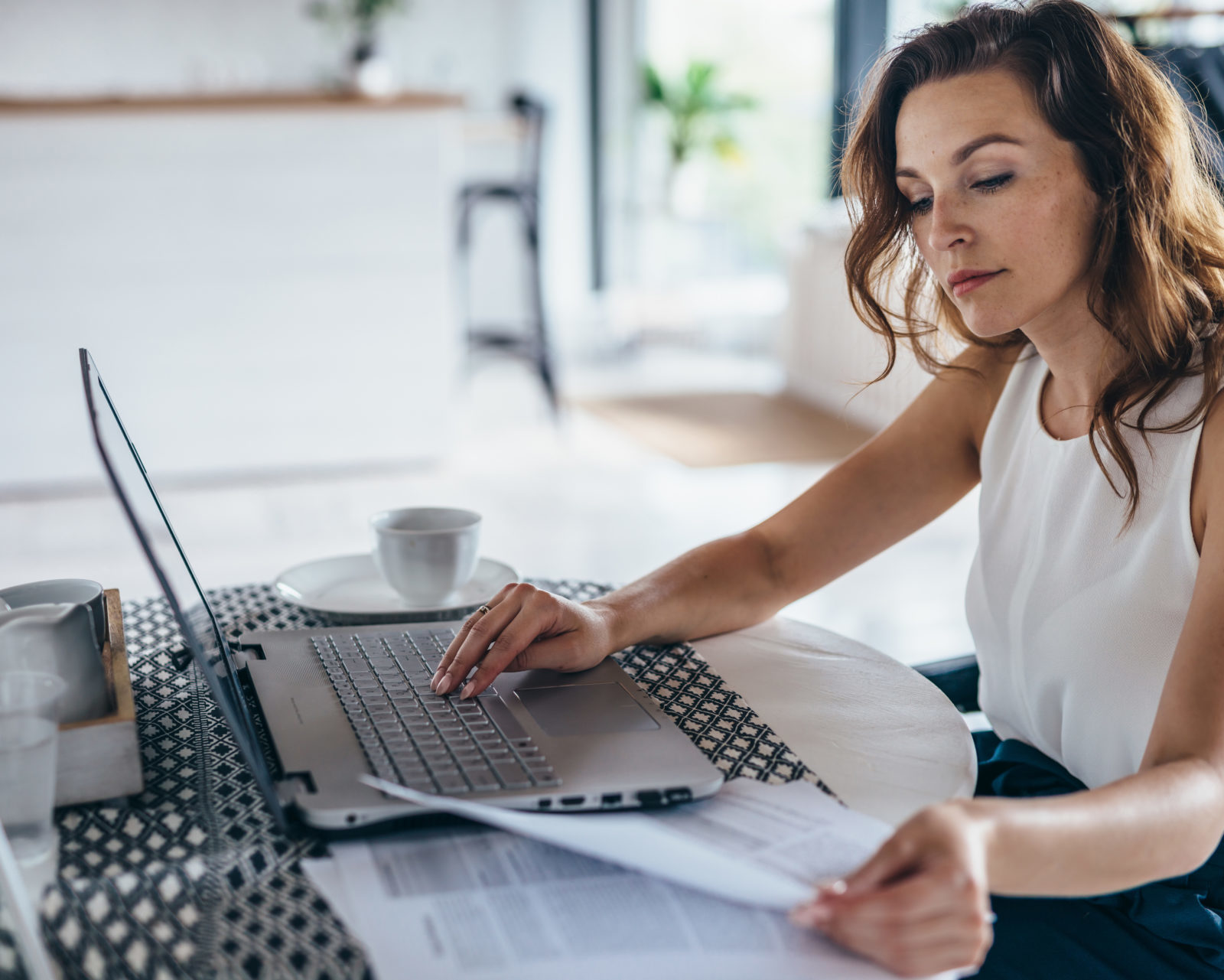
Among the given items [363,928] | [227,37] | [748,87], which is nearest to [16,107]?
[227,37]

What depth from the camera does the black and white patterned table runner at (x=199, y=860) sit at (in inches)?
21.2

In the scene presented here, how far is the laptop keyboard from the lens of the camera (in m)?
0.66

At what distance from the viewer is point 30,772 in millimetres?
606

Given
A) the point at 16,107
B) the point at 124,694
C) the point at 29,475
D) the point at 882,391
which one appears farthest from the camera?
the point at 882,391

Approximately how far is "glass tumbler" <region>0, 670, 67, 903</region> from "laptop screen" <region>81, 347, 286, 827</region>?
8 centimetres

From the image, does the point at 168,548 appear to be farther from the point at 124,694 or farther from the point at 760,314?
the point at 760,314

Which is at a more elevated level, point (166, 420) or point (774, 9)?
point (774, 9)

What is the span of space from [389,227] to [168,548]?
329 centimetres

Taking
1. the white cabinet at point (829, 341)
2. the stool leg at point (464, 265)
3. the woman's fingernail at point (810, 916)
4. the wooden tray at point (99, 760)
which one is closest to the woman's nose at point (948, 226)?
the woman's fingernail at point (810, 916)

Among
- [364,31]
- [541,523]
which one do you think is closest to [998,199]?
[541,523]

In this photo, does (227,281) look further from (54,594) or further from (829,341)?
(54,594)

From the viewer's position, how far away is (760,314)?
6.71 metres

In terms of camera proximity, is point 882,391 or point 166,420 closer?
point 166,420

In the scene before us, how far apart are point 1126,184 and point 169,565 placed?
720 millimetres
